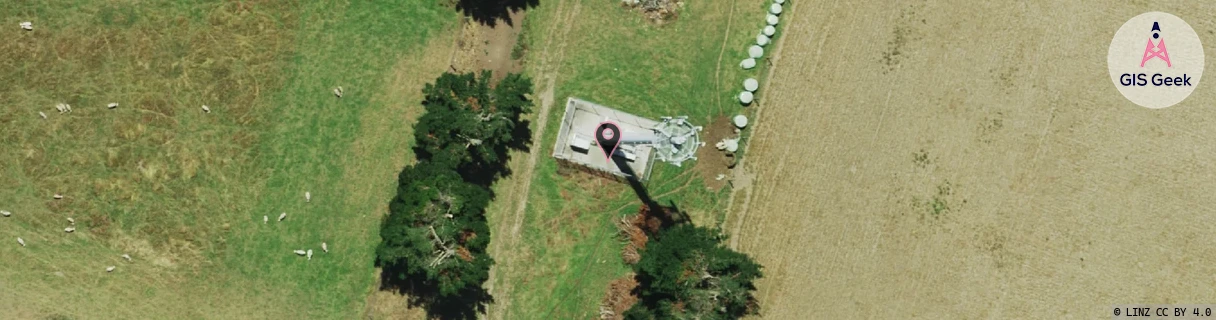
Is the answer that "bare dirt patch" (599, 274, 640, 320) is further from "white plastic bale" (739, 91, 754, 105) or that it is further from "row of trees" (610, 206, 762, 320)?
"white plastic bale" (739, 91, 754, 105)

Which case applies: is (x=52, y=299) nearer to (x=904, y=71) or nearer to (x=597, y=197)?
(x=597, y=197)

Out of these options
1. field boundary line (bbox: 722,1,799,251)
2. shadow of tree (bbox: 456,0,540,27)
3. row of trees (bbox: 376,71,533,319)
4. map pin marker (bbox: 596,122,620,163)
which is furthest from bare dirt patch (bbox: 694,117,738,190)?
shadow of tree (bbox: 456,0,540,27)

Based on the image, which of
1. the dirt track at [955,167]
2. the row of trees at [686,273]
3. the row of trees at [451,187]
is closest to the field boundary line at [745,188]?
the dirt track at [955,167]

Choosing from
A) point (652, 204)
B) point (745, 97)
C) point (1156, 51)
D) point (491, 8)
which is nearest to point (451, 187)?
point (491, 8)

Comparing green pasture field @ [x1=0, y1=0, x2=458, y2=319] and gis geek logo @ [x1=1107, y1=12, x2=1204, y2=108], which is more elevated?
gis geek logo @ [x1=1107, y1=12, x2=1204, y2=108]

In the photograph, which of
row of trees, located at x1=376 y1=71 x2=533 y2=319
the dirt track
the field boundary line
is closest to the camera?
row of trees, located at x1=376 y1=71 x2=533 y2=319

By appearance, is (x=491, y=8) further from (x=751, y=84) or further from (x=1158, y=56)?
(x=1158, y=56)
